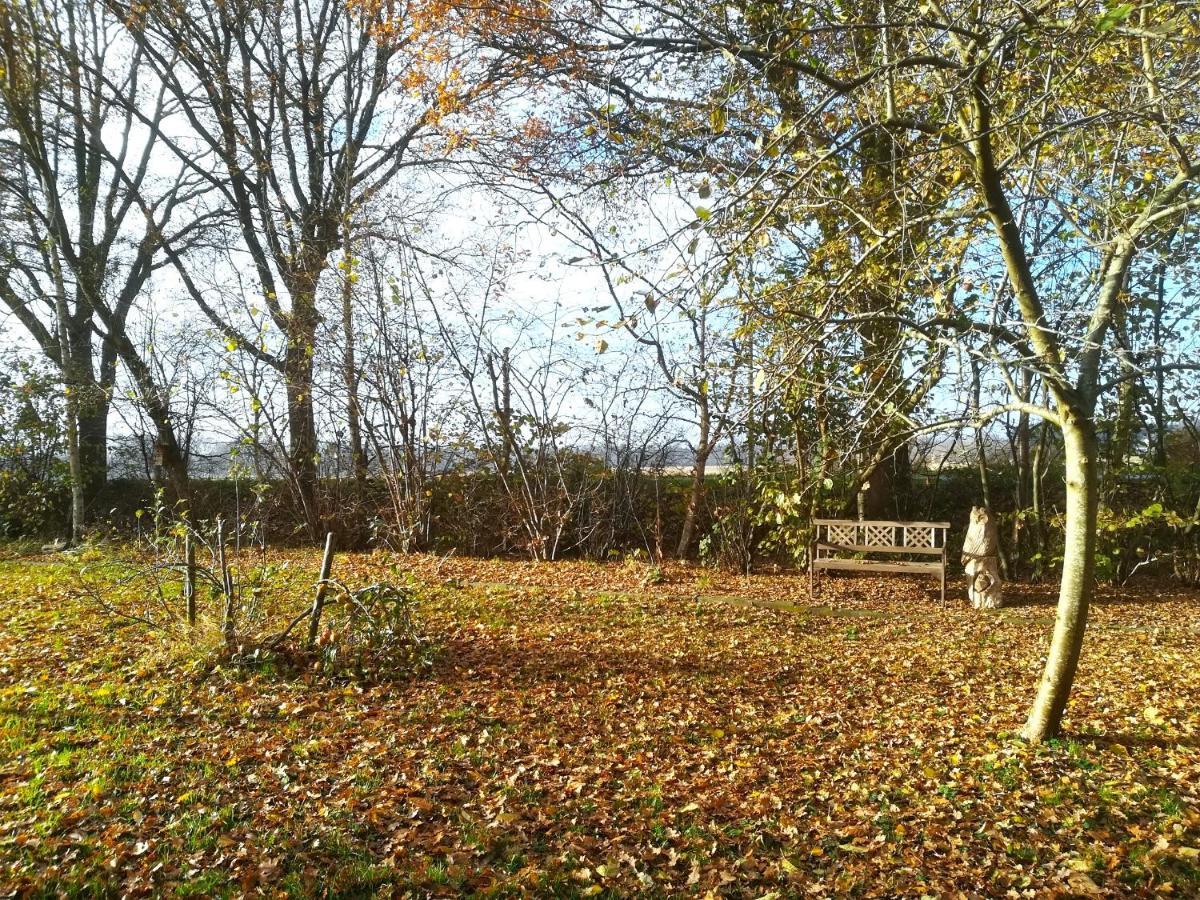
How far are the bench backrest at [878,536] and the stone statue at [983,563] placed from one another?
34cm

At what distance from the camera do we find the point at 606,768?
4.08 m

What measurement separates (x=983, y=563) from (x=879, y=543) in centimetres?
106

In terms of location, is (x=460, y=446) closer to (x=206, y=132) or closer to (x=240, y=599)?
(x=240, y=599)

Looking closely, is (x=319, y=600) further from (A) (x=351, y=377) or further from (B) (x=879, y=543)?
(B) (x=879, y=543)

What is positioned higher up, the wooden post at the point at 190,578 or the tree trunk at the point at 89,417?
the tree trunk at the point at 89,417

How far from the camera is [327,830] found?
333cm

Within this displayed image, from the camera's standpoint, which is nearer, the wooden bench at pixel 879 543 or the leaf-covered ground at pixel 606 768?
the leaf-covered ground at pixel 606 768

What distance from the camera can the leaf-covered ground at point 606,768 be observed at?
3078 millimetres

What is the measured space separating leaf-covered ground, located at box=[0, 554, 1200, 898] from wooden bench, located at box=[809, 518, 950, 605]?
1.49 m

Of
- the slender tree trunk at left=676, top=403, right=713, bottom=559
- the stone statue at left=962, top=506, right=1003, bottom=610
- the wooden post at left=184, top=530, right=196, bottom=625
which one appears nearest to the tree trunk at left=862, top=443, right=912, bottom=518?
the stone statue at left=962, top=506, right=1003, bottom=610

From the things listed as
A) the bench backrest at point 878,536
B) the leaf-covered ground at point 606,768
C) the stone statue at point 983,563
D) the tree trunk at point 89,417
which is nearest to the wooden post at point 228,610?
the leaf-covered ground at point 606,768

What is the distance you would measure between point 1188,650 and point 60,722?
7.89 m

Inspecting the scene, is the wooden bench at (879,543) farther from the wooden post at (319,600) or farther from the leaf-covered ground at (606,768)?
the wooden post at (319,600)

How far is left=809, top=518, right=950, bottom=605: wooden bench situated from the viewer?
318 inches
